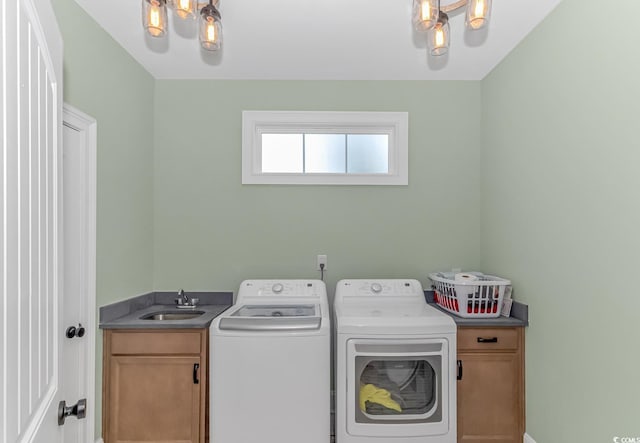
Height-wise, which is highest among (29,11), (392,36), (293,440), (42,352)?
(392,36)

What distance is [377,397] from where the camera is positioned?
225 centimetres

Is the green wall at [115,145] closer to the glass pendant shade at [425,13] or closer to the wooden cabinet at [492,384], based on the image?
the glass pendant shade at [425,13]

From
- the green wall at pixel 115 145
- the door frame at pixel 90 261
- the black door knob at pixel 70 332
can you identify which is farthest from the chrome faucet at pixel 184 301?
the black door knob at pixel 70 332

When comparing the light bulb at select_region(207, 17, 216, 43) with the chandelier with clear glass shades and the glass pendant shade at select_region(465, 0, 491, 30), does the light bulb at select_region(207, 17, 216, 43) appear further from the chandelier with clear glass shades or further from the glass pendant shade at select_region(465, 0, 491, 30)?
the glass pendant shade at select_region(465, 0, 491, 30)

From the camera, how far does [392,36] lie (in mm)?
2355

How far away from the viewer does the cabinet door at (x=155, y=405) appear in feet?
7.43

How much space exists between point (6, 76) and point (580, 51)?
224 centimetres

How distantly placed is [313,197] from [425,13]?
1674mm

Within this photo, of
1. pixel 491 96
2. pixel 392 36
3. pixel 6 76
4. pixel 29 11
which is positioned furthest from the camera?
pixel 491 96

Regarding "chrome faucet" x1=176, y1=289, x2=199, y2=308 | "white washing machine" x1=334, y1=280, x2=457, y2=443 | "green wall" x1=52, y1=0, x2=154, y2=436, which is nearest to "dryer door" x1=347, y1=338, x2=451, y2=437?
"white washing machine" x1=334, y1=280, x2=457, y2=443

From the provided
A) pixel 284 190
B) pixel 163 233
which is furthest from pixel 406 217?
pixel 163 233

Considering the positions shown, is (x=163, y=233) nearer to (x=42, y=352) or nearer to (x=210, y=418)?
(x=210, y=418)

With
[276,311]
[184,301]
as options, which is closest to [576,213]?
[276,311]

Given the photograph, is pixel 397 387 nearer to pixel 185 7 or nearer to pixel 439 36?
pixel 439 36
